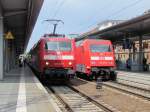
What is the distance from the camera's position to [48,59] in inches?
934

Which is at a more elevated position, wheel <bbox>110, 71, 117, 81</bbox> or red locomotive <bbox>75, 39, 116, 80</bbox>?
red locomotive <bbox>75, 39, 116, 80</bbox>

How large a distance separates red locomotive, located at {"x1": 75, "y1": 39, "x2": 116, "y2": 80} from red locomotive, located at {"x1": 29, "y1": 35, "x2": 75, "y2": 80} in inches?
142

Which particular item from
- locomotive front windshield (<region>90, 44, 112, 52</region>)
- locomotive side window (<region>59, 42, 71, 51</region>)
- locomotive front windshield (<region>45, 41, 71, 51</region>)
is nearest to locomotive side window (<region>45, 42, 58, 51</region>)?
locomotive front windshield (<region>45, 41, 71, 51</region>)

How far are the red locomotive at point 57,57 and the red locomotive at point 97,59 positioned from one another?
3605mm

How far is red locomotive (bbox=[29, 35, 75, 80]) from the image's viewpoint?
23516 millimetres

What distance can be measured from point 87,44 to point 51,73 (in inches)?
216

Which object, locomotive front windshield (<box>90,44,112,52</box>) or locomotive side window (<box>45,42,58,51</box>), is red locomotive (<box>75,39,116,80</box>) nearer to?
locomotive front windshield (<box>90,44,112,52</box>)

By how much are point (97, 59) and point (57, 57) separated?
463 cm

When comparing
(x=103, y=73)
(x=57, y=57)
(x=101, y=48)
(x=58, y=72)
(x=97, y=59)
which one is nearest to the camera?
(x=58, y=72)

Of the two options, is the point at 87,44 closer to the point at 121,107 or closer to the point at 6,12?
the point at 6,12

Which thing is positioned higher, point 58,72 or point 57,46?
point 57,46

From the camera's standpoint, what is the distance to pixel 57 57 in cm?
2381

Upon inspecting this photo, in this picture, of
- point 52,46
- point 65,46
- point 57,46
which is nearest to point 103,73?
point 65,46

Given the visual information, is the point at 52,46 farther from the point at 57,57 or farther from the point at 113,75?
the point at 113,75
